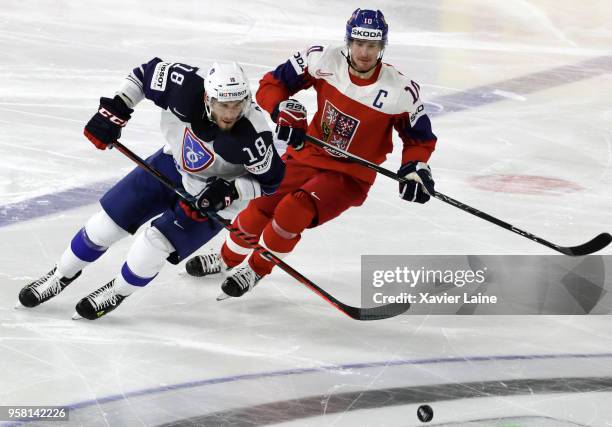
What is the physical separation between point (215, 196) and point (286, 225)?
0.56 meters

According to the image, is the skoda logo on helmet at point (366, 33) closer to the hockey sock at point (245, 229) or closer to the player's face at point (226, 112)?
the player's face at point (226, 112)

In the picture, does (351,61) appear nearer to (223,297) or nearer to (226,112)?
(226,112)

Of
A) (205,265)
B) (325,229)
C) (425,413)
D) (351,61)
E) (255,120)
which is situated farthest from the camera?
(325,229)

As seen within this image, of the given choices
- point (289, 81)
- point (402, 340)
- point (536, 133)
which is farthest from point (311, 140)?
point (536, 133)

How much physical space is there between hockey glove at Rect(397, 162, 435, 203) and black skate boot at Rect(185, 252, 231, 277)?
0.87 meters

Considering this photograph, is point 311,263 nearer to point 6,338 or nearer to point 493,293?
point 493,293

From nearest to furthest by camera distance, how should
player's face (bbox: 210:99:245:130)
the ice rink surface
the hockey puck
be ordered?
the hockey puck
the ice rink surface
player's face (bbox: 210:99:245:130)

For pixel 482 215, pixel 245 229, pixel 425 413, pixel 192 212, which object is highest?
pixel 192 212

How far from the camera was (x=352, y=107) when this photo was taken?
13.8ft

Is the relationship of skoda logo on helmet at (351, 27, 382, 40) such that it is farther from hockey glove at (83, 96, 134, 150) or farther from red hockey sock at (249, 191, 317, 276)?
hockey glove at (83, 96, 134, 150)

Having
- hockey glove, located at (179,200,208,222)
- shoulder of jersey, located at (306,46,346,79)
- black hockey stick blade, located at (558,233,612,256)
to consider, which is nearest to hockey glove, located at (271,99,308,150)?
shoulder of jersey, located at (306,46,346,79)

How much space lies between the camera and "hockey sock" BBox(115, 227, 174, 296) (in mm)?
3730

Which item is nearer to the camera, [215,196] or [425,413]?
[425,413]

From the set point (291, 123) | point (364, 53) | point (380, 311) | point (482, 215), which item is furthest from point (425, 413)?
point (364, 53)
